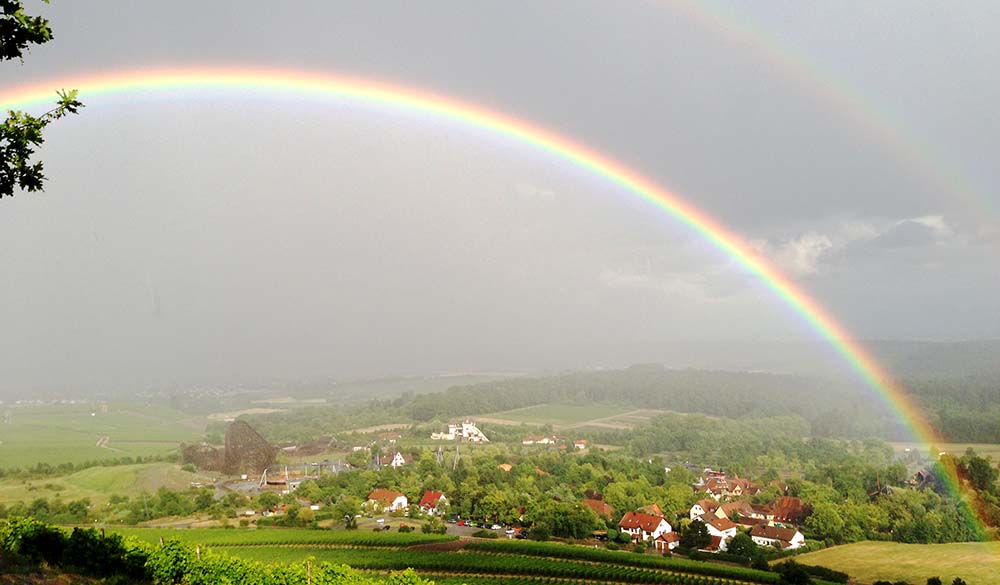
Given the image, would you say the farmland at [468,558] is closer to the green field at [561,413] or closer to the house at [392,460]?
the house at [392,460]

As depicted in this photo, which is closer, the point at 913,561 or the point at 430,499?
the point at 913,561

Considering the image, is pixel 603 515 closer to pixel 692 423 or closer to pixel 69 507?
pixel 69 507

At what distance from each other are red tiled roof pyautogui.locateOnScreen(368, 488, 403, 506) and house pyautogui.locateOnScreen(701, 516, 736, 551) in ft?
91.2

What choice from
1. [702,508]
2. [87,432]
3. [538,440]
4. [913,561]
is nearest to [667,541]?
[702,508]

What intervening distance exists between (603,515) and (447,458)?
36229 millimetres

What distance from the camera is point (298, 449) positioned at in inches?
3575

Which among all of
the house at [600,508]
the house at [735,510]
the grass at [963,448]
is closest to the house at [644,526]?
the house at [600,508]

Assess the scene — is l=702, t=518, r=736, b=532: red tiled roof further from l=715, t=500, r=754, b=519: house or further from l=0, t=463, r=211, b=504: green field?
l=0, t=463, r=211, b=504: green field

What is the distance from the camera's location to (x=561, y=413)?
16238 centimetres

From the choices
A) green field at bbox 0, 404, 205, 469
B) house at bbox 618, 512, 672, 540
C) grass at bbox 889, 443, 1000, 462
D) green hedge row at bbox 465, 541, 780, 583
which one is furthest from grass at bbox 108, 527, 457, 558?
grass at bbox 889, 443, 1000, 462

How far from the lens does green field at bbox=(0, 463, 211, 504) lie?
2165 inches

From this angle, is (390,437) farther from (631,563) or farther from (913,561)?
(913,561)

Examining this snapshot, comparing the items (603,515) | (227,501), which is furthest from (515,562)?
(227,501)

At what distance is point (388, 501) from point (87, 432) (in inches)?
3321
